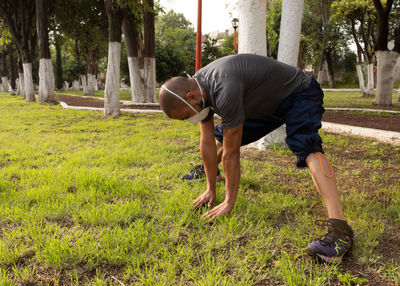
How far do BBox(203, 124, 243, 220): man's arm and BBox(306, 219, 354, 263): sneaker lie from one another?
26.7 inches

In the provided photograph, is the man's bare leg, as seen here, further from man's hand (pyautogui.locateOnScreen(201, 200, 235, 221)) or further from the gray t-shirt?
man's hand (pyautogui.locateOnScreen(201, 200, 235, 221))

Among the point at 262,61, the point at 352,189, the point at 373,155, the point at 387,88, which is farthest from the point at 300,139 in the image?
the point at 387,88

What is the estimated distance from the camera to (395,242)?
2193 millimetres

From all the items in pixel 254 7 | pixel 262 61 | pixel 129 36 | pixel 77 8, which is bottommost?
pixel 262 61

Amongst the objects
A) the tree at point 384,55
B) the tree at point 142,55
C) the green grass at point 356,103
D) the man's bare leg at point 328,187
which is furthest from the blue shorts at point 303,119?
the tree at point 384,55

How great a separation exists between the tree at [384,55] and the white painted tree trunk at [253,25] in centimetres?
964

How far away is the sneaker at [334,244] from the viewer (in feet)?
6.35

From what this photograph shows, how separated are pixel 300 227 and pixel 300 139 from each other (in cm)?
72

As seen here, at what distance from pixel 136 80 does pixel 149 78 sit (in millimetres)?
620

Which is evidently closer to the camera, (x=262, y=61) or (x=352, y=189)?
(x=262, y=61)

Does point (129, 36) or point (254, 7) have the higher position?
point (129, 36)

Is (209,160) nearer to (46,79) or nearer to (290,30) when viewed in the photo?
(290,30)

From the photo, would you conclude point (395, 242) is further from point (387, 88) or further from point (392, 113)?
point (387, 88)

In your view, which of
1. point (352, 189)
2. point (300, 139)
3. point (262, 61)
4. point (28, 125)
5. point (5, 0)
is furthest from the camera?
point (5, 0)
